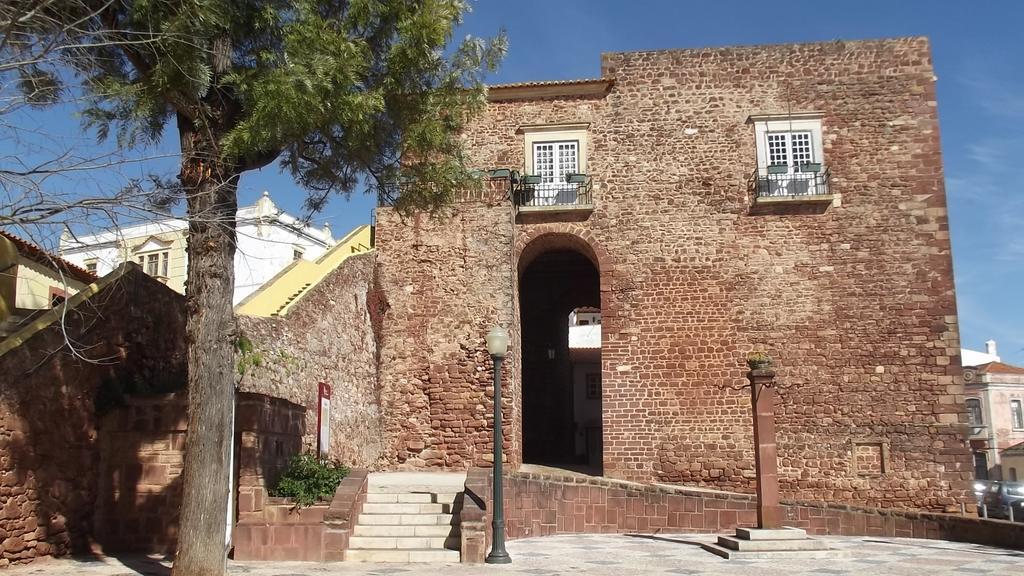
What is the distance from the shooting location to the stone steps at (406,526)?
11.4 m

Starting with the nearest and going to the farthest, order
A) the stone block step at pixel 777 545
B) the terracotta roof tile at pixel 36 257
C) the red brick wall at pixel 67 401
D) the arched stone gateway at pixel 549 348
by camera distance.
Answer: the red brick wall at pixel 67 401, the stone block step at pixel 777 545, the terracotta roof tile at pixel 36 257, the arched stone gateway at pixel 549 348

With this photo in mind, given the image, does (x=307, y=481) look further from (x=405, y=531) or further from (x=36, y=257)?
(x=36, y=257)

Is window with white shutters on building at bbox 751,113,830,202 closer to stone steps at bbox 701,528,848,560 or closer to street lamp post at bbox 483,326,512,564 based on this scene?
stone steps at bbox 701,528,848,560

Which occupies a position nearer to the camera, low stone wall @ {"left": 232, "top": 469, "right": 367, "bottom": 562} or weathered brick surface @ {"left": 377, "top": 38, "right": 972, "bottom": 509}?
low stone wall @ {"left": 232, "top": 469, "right": 367, "bottom": 562}

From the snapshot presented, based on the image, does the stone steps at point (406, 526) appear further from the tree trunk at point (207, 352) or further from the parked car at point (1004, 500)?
the parked car at point (1004, 500)

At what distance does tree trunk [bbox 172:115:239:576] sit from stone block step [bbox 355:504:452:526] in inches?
127

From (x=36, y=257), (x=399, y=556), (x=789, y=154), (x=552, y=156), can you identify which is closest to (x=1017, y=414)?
(x=789, y=154)

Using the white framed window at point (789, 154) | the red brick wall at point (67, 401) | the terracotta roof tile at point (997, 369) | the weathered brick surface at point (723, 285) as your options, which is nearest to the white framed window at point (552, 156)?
the weathered brick surface at point (723, 285)

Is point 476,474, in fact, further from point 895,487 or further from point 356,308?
point 895,487

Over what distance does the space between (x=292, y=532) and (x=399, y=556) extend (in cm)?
139

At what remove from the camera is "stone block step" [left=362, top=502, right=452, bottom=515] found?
1249 cm

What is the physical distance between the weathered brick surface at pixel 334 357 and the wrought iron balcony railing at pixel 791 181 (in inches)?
356

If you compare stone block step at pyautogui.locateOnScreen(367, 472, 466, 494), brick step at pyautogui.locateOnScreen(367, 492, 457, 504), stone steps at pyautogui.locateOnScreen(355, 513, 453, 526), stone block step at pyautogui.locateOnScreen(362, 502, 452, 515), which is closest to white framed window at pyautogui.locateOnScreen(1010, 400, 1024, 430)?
stone block step at pyautogui.locateOnScreen(367, 472, 466, 494)

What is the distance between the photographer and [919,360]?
19.4m
